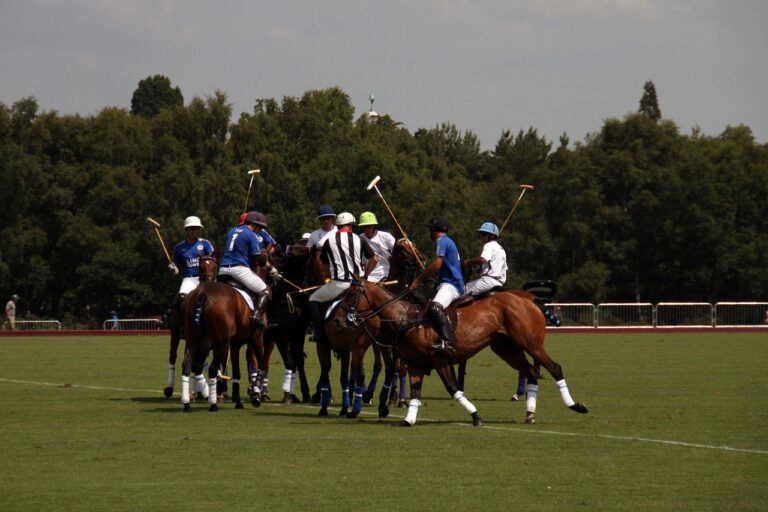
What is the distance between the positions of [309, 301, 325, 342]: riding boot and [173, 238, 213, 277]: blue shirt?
3.25 meters

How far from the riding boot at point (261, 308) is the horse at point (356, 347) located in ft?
3.40

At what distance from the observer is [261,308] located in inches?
711

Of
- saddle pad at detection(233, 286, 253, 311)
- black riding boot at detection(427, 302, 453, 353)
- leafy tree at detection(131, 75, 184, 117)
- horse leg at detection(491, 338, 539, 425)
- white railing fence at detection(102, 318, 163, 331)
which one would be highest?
leafy tree at detection(131, 75, 184, 117)

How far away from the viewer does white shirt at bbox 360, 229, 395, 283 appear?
62.0 ft

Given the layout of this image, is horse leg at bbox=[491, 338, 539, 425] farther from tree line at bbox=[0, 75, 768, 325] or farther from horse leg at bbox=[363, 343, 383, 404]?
tree line at bbox=[0, 75, 768, 325]

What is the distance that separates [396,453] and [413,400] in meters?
2.50

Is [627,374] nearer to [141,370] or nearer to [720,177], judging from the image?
[141,370]

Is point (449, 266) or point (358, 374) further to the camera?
point (358, 374)

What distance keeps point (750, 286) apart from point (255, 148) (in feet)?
89.9

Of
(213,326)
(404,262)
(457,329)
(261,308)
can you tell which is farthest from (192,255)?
(457,329)

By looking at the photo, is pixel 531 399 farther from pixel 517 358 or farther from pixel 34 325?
pixel 34 325

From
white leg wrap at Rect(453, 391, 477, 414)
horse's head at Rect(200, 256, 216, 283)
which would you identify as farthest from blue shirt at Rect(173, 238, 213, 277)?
white leg wrap at Rect(453, 391, 477, 414)

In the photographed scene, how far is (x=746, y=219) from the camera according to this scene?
76.7 meters

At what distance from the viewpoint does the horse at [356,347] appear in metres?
16.5
